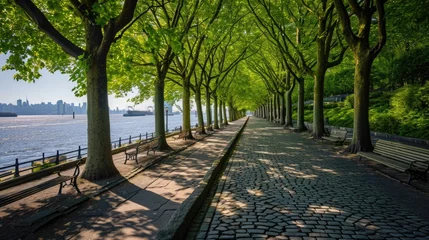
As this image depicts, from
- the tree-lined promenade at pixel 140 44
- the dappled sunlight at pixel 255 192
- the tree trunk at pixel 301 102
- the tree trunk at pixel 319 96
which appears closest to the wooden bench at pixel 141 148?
the tree-lined promenade at pixel 140 44

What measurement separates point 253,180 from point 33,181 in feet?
24.9

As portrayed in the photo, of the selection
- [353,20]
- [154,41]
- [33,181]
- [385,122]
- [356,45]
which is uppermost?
[353,20]

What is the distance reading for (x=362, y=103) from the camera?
38.0 ft

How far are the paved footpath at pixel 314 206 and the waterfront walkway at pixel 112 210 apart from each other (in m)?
1.07

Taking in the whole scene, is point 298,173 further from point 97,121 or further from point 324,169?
point 97,121

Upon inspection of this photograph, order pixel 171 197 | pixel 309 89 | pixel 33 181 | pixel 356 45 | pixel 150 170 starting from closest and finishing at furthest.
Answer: pixel 171 197 → pixel 33 181 → pixel 150 170 → pixel 356 45 → pixel 309 89

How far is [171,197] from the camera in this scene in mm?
6629

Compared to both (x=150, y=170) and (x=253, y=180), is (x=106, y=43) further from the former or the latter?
(x=253, y=180)

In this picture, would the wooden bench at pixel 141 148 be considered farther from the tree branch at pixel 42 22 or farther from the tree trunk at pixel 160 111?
the tree branch at pixel 42 22

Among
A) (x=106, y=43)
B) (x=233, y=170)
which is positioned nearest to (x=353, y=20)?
(x=233, y=170)

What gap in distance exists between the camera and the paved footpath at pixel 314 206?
4445 mm

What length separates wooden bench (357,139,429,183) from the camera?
711 centimetres

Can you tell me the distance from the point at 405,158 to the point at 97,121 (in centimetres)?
979

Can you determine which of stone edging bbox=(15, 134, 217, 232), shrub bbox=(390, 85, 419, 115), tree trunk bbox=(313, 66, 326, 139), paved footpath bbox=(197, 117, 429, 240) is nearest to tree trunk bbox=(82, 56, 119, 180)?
stone edging bbox=(15, 134, 217, 232)
